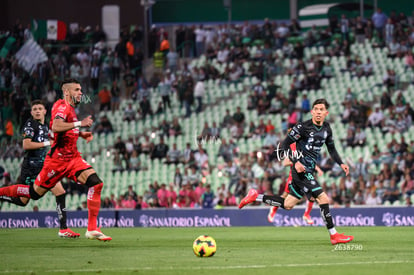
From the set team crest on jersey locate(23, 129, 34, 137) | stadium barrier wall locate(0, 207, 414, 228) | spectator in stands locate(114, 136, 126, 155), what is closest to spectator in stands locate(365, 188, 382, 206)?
stadium barrier wall locate(0, 207, 414, 228)

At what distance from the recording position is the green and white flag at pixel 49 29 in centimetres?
4088

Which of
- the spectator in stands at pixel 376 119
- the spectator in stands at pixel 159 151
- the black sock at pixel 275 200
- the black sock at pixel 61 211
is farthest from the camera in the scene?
the spectator in stands at pixel 159 151

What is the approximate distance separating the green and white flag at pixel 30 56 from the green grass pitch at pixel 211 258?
77.6ft

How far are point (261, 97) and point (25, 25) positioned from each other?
1699 cm

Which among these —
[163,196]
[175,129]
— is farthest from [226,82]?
[163,196]

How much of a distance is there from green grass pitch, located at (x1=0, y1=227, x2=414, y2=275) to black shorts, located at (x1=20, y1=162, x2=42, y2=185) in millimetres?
1560

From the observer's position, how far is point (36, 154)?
59.4ft

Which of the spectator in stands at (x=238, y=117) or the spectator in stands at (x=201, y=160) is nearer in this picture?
the spectator in stands at (x=201, y=160)

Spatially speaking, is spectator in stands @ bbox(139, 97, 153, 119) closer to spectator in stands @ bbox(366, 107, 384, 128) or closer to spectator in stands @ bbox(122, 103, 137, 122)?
spectator in stands @ bbox(122, 103, 137, 122)

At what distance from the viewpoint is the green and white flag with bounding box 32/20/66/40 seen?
4088cm

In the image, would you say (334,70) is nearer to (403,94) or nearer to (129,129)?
(403,94)

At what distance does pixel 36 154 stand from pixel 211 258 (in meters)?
7.42

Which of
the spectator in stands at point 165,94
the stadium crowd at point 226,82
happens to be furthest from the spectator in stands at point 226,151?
the spectator in stands at point 165,94

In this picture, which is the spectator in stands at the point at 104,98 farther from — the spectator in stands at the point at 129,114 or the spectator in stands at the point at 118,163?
the spectator in stands at the point at 118,163
